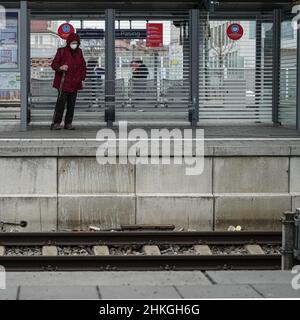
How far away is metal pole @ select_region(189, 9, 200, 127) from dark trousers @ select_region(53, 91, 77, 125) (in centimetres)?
221

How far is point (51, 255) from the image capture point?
970 centimetres

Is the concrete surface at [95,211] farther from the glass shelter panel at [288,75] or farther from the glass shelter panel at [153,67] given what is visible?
the glass shelter panel at [288,75]

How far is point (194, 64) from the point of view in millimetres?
15836

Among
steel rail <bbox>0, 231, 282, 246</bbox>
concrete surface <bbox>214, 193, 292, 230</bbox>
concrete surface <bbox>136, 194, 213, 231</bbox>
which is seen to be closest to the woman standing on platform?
concrete surface <bbox>136, 194, 213, 231</bbox>

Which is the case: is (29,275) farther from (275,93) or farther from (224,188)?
(275,93)

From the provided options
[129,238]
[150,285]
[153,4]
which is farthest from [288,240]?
[153,4]

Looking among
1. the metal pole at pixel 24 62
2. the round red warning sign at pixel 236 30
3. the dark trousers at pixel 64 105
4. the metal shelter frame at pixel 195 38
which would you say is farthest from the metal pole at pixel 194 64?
the metal pole at pixel 24 62

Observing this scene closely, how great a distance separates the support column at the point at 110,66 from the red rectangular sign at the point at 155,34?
722 mm

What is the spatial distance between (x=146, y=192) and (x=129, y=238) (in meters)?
1.25

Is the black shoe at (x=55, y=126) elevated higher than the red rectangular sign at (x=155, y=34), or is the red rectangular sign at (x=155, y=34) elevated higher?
the red rectangular sign at (x=155, y=34)

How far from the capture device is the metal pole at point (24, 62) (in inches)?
568

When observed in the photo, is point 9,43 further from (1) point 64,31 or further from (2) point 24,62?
(2) point 24,62

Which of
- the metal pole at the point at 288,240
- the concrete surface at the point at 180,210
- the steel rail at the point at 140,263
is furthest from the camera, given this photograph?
the concrete surface at the point at 180,210
